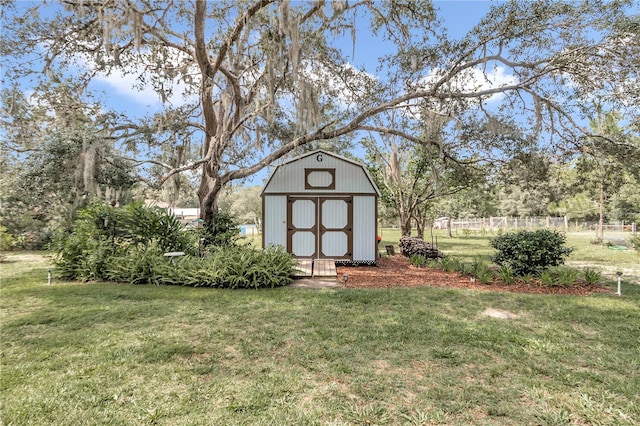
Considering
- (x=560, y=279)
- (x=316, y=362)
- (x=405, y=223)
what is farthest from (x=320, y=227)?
(x=316, y=362)

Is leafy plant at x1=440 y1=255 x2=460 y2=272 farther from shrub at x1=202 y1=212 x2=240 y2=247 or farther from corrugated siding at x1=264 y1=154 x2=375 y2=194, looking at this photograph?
shrub at x1=202 y1=212 x2=240 y2=247

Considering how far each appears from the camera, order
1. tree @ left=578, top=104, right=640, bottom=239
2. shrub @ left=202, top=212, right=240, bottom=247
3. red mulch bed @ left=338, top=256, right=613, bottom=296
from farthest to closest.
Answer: shrub @ left=202, top=212, right=240, bottom=247 < tree @ left=578, top=104, right=640, bottom=239 < red mulch bed @ left=338, top=256, right=613, bottom=296

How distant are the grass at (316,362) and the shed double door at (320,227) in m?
4.49

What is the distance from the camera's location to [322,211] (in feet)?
32.2

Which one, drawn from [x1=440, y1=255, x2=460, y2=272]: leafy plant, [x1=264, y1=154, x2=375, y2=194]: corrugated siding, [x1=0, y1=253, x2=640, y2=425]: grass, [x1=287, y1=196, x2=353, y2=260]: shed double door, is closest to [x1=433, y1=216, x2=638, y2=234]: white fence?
[x1=440, y1=255, x2=460, y2=272]: leafy plant

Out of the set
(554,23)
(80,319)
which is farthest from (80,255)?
(554,23)

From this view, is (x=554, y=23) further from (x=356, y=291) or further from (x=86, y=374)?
(x=86, y=374)

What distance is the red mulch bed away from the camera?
6406 millimetres

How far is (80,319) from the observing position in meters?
4.30

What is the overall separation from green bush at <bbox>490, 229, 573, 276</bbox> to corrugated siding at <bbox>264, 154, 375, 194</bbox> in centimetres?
400

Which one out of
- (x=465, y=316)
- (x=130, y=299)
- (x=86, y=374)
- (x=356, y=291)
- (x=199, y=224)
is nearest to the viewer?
(x=86, y=374)

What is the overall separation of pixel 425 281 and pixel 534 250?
247cm

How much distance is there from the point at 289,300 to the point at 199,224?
17.7 feet

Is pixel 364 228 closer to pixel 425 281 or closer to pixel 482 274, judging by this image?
pixel 425 281
